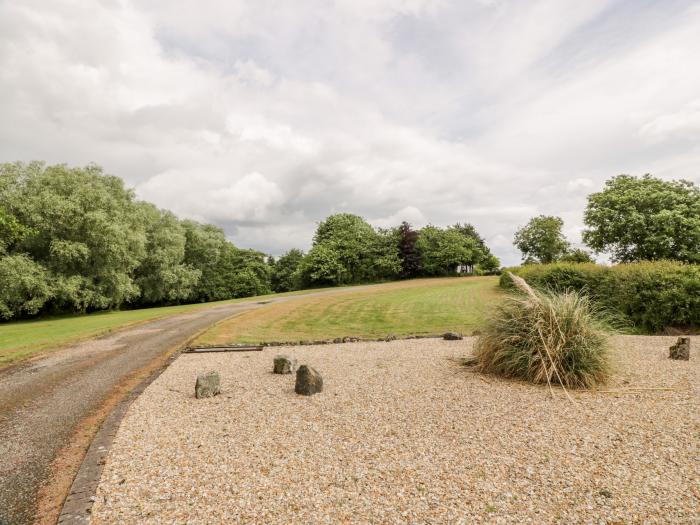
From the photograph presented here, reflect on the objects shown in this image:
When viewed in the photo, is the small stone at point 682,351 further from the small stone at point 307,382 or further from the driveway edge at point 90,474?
the driveway edge at point 90,474

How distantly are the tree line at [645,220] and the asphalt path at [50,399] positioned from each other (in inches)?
1147

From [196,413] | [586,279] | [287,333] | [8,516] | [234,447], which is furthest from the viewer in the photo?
[586,279]

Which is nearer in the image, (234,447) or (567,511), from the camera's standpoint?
(567,511)

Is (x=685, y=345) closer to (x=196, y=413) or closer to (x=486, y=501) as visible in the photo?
(x=486, y=501)

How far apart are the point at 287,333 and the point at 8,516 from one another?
1126cm

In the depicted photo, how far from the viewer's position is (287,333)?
580 inches

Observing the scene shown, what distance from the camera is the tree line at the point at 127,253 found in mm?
23250

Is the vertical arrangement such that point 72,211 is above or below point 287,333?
above

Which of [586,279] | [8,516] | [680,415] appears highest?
[586,279]

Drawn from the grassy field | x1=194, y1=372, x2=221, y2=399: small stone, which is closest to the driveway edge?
x1=194, y1=372, x2=221, y2=399: small stone

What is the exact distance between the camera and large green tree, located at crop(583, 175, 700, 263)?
82.5ft

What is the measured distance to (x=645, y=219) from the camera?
27344 mm

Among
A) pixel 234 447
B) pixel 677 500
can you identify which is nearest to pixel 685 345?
pixel 677 500

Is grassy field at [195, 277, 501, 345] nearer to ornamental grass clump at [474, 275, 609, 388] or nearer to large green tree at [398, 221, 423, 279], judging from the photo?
ornamental grass clump at [474, 275, 609, 388]
